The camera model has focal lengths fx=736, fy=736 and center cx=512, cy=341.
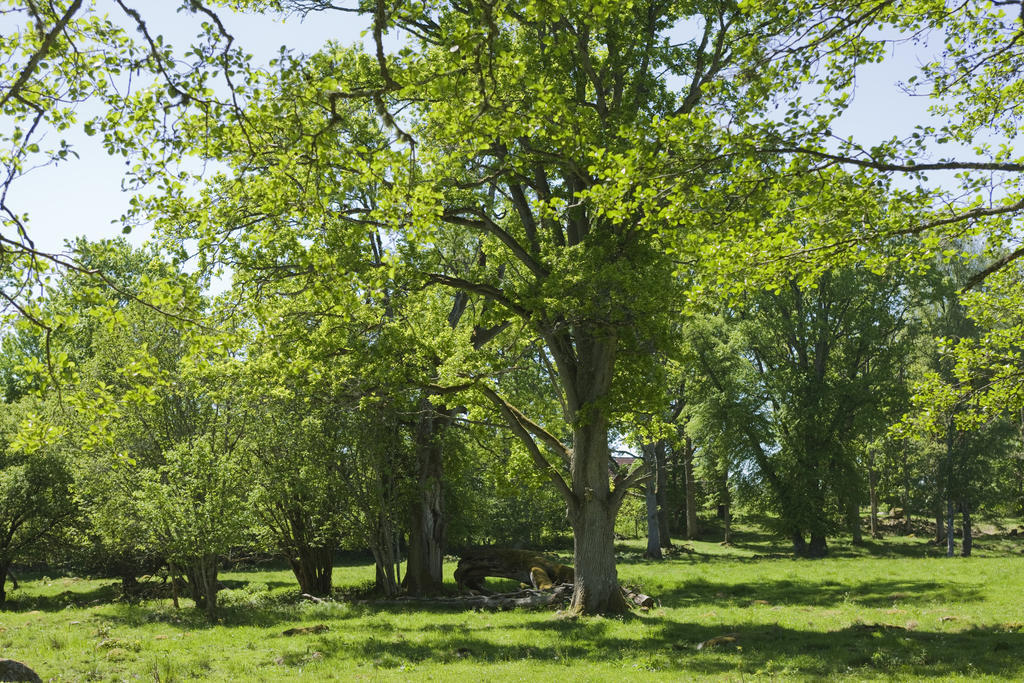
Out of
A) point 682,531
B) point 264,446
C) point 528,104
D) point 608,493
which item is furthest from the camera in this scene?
point 682,531

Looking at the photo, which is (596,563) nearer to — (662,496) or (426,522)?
(426,522)

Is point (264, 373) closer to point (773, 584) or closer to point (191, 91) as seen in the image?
point (191, 91)

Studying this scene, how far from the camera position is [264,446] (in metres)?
21.9

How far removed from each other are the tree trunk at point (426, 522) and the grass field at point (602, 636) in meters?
2.09

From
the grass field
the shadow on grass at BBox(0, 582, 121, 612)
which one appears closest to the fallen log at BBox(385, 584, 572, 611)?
the grass field

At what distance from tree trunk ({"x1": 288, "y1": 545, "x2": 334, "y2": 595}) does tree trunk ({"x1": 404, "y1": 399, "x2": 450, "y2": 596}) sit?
320cm

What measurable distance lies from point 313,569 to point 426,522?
4.38m

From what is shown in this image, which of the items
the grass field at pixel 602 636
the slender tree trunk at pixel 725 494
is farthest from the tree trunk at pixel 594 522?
the slender tree trunk at pixel 725 494

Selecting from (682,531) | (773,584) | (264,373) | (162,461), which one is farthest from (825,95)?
(682,531)

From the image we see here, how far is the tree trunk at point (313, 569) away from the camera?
23834 mm

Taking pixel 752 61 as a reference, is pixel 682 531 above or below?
below

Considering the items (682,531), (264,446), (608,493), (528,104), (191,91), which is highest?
(528,104)

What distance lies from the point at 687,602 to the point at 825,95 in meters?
14.4

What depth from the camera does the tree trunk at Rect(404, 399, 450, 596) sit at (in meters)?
22.8
